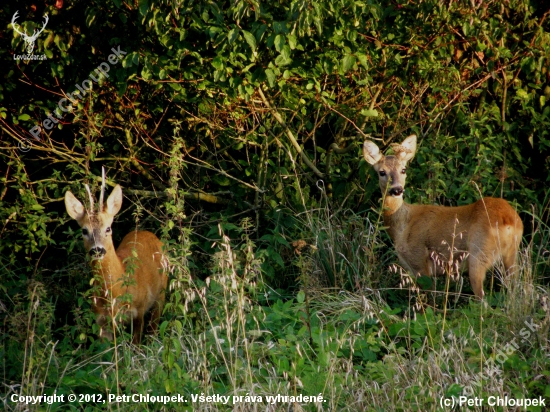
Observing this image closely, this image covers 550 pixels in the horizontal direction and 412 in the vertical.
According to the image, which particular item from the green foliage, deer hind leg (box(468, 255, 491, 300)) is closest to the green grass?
the green foliage

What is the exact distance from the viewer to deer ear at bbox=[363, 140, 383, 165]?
709 cm

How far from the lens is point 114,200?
21.4ft

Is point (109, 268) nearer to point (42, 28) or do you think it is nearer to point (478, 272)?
point (42, 28)

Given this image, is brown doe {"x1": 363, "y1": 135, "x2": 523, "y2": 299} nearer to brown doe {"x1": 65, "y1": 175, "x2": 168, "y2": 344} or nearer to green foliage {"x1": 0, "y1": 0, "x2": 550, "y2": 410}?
green foliage {"x1": 0, "y1": 0, "x2": 550, "y2": 410}

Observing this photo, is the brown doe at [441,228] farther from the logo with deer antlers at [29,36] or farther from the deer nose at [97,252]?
the logo with deer antlers at [29,36]

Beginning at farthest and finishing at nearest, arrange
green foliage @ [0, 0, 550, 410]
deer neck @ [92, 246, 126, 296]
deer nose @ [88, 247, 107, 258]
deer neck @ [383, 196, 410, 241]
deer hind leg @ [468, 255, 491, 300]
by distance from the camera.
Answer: deer neck @ [383, 196, 410, 241] → deer hind leg @ [468, 255, 491, 300] → deer neck @ [92, 246, 126, 296] → deer nose @ [88, 247, 107, 258] → green foliage @ [0, 0, 550, 410]

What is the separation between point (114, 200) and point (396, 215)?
236 cm

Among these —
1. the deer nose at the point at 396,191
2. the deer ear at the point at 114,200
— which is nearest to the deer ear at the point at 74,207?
the deer ear at the point at 114,200

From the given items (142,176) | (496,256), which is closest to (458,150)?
(496,256)

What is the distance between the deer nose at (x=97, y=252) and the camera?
233 inches

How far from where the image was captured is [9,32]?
714cm

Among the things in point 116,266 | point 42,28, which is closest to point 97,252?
point 116,266

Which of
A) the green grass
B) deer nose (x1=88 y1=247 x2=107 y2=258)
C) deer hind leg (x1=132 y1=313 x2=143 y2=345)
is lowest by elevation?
deer hind leg (x1=132 y1=313 x2=143 y2=345)

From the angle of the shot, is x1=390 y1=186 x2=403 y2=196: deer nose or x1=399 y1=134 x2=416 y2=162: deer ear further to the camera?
x1=399 y1=134 x2=416 y2=162: deer ear
